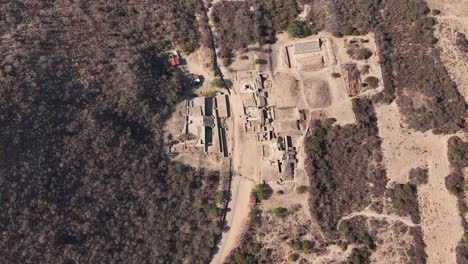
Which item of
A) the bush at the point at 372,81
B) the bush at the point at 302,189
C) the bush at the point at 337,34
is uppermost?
the bush at the point at 337,34

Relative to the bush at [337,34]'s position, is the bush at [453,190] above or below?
below

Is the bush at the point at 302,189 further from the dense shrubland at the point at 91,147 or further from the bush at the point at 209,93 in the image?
the bush at the point at 209,93

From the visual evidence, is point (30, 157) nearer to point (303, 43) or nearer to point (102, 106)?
point (102, 106)

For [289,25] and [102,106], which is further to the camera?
[289,25]

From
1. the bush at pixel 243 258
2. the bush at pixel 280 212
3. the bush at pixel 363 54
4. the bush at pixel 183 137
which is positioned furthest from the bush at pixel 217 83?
the bush at pixel 243 258

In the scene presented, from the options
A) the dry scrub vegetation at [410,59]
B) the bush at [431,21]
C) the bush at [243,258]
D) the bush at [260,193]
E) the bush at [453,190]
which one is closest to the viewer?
the bush at [243,258]

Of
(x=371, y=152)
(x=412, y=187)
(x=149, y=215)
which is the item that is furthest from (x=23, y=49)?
(x=412, y=187)

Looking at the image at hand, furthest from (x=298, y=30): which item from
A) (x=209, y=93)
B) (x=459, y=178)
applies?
(x=459, y=178)
